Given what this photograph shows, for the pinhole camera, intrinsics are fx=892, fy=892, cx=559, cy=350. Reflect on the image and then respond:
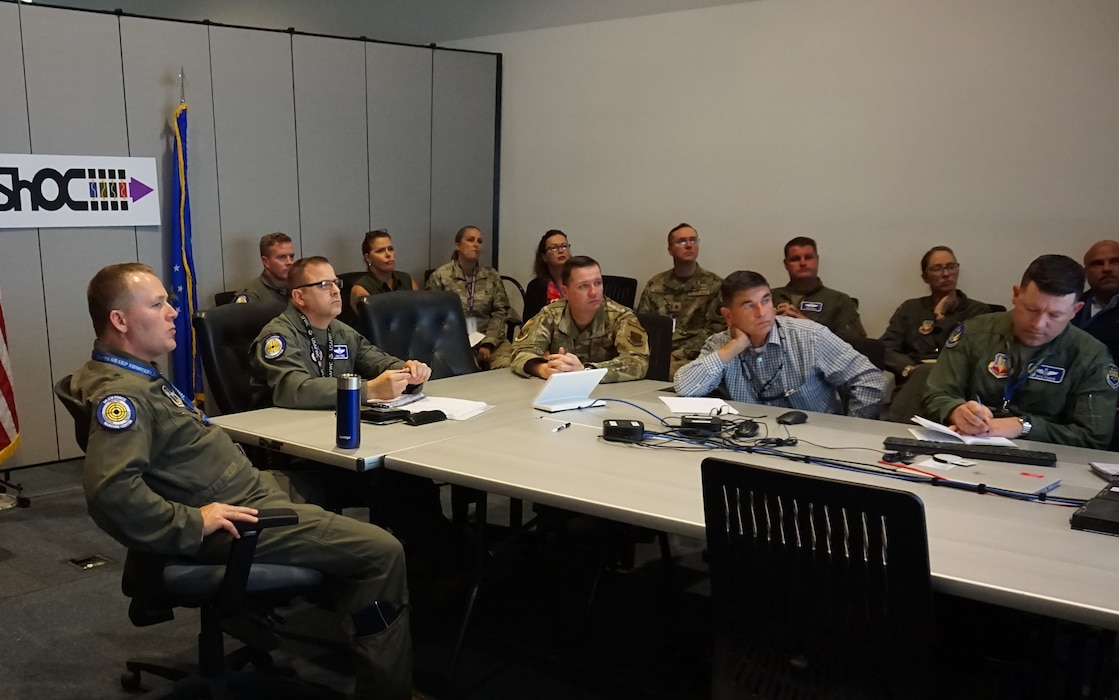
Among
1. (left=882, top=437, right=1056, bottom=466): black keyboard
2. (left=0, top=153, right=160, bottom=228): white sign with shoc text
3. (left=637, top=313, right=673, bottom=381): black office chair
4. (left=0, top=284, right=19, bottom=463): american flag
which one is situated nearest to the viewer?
(left=882, top=437, right=1056, bottom=466): black keyboard

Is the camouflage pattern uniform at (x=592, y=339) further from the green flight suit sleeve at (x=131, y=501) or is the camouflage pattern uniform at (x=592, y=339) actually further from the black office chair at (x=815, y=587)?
the black office chair at (x=815, y=587)

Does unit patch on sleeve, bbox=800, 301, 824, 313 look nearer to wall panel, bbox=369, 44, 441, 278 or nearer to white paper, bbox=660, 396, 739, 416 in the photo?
white paper, bbox=660, 396, 739, 416

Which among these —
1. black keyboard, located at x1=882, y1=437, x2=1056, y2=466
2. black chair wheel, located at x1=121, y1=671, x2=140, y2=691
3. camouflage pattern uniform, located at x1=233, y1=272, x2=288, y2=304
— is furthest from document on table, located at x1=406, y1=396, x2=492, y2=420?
camouflage pattern uniform, located at x1=233, y1=272, x2=288, y2=304

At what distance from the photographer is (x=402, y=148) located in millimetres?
6469

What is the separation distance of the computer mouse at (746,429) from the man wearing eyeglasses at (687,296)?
8.78 ft

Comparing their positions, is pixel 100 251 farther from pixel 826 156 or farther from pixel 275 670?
pixel 826 156

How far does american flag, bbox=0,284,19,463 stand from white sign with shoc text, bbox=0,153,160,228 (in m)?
0.61

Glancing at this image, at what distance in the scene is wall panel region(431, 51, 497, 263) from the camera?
6.69 meters

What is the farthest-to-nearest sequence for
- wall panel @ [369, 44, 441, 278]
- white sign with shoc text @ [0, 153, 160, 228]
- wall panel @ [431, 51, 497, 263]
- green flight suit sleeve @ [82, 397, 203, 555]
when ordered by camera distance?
wall panel @ [431, 51, 497, 263], wall panel @ [369, 44, 441, 278], white sign with shoc text @ [0, 153, 160, 228], green flight suit sleeve @ [82, 397, 203, 555]

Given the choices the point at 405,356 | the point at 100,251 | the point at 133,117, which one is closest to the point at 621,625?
the point at 405,356

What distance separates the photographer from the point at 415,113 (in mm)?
6516

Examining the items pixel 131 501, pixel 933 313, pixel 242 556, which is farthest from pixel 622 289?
pixel 131 501

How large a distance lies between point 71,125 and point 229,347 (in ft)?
8.05

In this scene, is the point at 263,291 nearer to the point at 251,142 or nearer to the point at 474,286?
the point at 251,142
